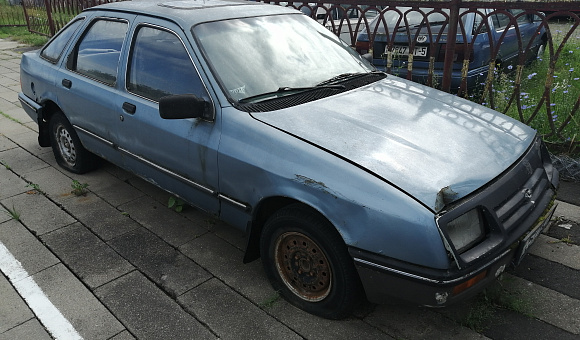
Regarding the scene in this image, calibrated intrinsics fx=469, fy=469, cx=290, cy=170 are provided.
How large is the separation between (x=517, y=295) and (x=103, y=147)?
136 inches

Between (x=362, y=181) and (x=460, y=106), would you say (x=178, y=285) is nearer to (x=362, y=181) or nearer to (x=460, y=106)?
(x=362, y=181)

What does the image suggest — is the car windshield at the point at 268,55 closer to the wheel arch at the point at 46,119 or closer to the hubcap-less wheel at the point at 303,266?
the hubcap-less wheel at the point at 303,266

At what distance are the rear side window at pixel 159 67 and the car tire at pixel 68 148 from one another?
1.37 meters

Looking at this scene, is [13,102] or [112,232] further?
[13,102]

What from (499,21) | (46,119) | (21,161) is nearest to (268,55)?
(46,119)

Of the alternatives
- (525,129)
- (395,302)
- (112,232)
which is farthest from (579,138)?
(112,232)

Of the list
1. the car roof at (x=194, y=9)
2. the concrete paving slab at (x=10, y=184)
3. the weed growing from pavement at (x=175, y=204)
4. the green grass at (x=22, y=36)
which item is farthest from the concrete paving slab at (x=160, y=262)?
the green grass at (x=22, y=36)

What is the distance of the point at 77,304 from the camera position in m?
2.97

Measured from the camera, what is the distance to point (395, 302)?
7.98 feet

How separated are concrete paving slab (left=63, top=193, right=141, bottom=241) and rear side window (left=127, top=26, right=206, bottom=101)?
1.12 meters

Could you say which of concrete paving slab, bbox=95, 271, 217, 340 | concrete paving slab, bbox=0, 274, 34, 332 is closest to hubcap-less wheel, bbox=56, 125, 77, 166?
concrete paving slab, bbox=0, 274, 34, 332

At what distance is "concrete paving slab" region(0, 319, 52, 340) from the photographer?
2727mm

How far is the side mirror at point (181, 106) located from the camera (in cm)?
289

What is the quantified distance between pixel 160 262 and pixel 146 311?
1.78 feet
